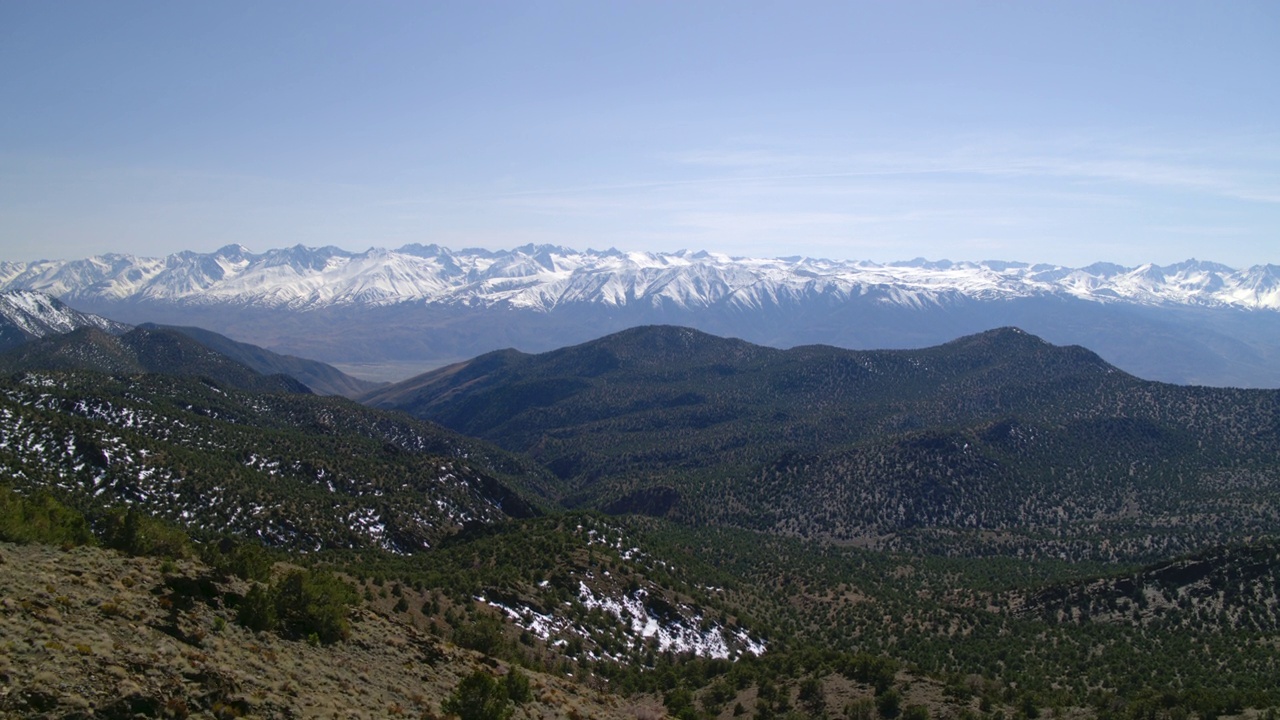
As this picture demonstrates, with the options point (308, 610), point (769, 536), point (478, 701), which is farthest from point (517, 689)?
point (769, 536)

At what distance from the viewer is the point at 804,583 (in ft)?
251

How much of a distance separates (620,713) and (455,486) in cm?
6643

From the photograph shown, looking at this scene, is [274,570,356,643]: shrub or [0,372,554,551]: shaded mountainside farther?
[0,372,554,551]: shaded mountainside

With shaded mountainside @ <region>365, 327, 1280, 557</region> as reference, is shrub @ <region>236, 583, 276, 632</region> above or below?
above

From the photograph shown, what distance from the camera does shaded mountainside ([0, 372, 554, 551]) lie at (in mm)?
66875

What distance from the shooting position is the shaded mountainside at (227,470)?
6688 centimetres

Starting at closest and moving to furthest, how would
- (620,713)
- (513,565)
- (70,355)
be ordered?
1. (620,713)
2. (513,565)
3. (70,355)

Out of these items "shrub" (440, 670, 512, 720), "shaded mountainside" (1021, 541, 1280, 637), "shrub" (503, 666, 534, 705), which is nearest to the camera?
"shrub" (440, 670, 512, 720)

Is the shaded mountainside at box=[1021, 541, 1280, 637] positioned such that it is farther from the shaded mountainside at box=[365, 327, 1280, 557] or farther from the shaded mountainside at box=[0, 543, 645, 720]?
the shaded mountainside at box=[0, 543, 645, 720]

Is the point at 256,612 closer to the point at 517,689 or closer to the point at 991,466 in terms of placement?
the point at 517,689

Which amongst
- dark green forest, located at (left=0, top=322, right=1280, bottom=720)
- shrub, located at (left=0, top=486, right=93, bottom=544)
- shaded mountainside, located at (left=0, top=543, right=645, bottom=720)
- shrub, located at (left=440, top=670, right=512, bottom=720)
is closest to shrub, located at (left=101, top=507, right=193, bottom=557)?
dark green forest, located at (left=0, top=322, right=1280, bottom=720)

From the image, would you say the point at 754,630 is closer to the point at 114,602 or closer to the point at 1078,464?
the point at 114,602

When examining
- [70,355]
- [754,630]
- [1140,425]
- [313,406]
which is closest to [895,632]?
A: [754,630]

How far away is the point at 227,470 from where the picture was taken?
254 ft
